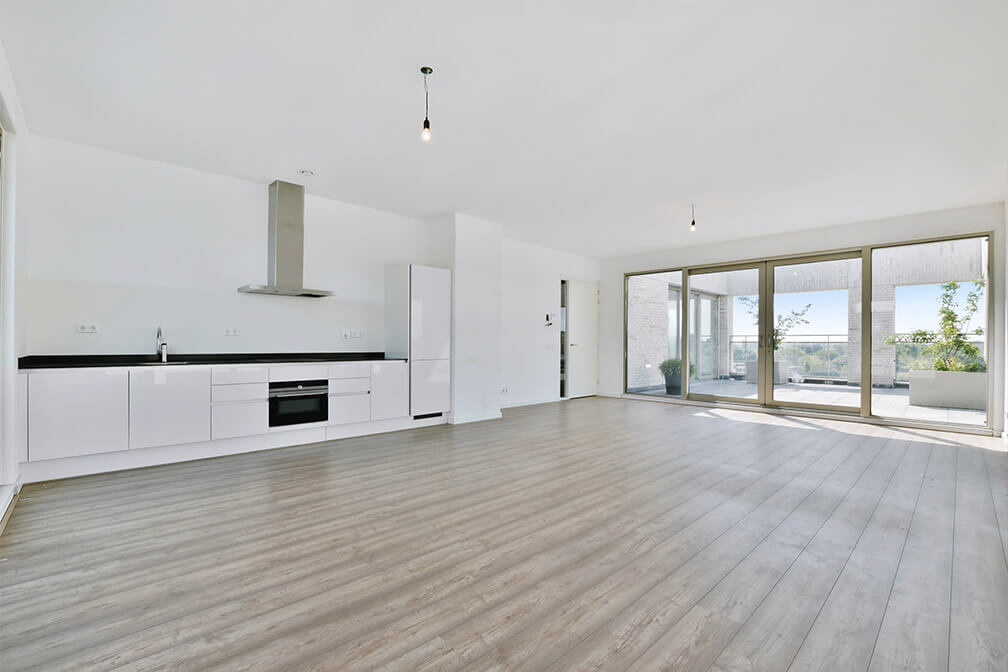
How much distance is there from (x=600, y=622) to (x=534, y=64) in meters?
2.91

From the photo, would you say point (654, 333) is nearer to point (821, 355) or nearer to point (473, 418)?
point (821, 355)

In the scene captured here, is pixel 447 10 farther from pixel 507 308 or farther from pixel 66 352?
pixel 507 308

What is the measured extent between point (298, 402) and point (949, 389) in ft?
25.2

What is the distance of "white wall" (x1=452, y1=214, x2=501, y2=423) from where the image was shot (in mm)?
5961

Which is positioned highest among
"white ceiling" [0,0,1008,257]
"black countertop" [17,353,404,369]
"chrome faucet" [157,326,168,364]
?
"white ceiling" [0,0,1008,257]

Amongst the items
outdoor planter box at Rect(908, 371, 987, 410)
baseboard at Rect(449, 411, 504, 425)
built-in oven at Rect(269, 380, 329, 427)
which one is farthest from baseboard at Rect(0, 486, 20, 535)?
outdoor planter box at Rect(908, 371, 987, 410)

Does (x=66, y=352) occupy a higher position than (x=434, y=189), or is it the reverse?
(x=434, y=189)

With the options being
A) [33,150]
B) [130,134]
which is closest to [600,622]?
[130,134]

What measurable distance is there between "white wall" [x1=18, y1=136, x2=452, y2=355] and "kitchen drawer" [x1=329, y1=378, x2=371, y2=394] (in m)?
0.68

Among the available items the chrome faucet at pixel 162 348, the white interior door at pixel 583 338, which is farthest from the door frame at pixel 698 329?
the chrome faucet at pixel 162 348

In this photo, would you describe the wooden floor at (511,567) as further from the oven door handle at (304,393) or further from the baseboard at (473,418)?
the baseboard at (473,418)

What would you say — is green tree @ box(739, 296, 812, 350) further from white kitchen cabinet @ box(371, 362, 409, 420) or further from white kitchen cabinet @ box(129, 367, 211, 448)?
white kitchen cabinet @ box(129, 367, 211, 448)

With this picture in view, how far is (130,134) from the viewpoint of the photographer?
3742 millimetres

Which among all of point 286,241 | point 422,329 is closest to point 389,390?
point 422,329
